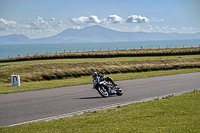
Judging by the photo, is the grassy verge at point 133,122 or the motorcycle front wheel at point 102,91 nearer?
the grassy verge at point 133,122

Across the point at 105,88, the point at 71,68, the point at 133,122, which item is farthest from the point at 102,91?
the point at 71,68

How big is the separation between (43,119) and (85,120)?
6.57 ft

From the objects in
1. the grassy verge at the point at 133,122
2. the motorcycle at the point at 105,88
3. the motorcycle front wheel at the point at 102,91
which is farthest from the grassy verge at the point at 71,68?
the grassy verge at the point at 133,122

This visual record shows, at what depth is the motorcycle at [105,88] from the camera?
1753 centimetres

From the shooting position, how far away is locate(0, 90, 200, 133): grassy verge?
8734 mm

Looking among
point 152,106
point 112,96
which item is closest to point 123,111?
point 152,106

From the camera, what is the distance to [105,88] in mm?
17859

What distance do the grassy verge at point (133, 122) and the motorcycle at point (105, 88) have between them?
5.07 metres

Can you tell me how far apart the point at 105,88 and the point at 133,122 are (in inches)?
320

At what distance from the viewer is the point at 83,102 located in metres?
15.7

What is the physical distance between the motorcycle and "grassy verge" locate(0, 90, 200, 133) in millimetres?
5070

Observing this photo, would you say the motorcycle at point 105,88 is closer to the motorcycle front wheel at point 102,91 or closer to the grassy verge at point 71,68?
the motorcycle front wheel at point 102,91

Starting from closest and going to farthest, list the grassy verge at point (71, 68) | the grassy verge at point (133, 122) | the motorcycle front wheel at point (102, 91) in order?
the grassy verge at point (133, 122) → the motorcycle front wheel at point (102, 91) → the grassy verge at point (71, 68)

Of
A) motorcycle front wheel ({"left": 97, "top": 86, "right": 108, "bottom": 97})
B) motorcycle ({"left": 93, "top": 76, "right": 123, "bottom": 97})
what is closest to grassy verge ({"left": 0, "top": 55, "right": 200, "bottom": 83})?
motorcycle ({"left": 93, "top": 76, "right": 123, "bottom": 97})
